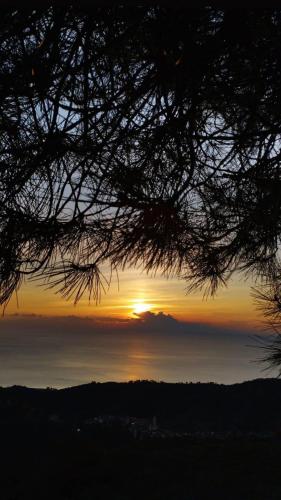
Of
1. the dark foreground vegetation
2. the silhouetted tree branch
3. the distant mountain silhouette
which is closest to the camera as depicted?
the silhouetted tree branch

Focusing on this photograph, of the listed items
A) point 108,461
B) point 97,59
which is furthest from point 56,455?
point 97,59

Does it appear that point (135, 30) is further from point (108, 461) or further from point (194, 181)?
point (108, 461)

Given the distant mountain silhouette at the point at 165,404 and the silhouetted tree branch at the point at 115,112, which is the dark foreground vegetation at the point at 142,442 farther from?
the silhouetted tree branch at the point at 115,112

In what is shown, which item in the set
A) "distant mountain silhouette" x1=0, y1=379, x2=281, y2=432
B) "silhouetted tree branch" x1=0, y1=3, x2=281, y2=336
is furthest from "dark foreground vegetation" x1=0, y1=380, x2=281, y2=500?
"silhouetted tree branch" x1=0, y1=3, x2=281, y2=336

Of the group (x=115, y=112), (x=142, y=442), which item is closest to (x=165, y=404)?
(x=142, y=442)

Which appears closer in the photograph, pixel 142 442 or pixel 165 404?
pixel 142 442

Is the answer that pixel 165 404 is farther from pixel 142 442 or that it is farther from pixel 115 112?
pixel 115 112

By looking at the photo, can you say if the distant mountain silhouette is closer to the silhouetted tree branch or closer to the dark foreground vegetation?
the dark foreground vegetation

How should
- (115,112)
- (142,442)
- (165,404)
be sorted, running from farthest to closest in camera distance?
(165,404) < (142,442) < (115,112)

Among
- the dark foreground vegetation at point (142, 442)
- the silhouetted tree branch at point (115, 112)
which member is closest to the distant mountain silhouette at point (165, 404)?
the dark foreground vegetation at point (142, 442)
